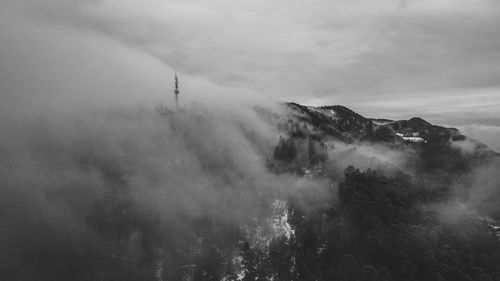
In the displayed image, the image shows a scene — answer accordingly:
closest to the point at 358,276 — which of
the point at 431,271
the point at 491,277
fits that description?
the point at 431,271

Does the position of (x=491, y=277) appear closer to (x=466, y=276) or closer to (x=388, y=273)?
(x=466, y=276)

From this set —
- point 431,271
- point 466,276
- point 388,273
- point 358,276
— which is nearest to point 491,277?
point 466,276

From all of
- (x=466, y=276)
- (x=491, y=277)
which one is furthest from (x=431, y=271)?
(x=491, y=277)

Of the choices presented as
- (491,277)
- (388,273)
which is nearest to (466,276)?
(491,277)

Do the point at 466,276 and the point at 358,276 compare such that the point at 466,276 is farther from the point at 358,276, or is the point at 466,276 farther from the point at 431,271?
the point at 358,276

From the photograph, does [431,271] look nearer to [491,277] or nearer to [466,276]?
[466,276]

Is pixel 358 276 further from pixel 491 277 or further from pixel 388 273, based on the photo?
pixel 491 277
